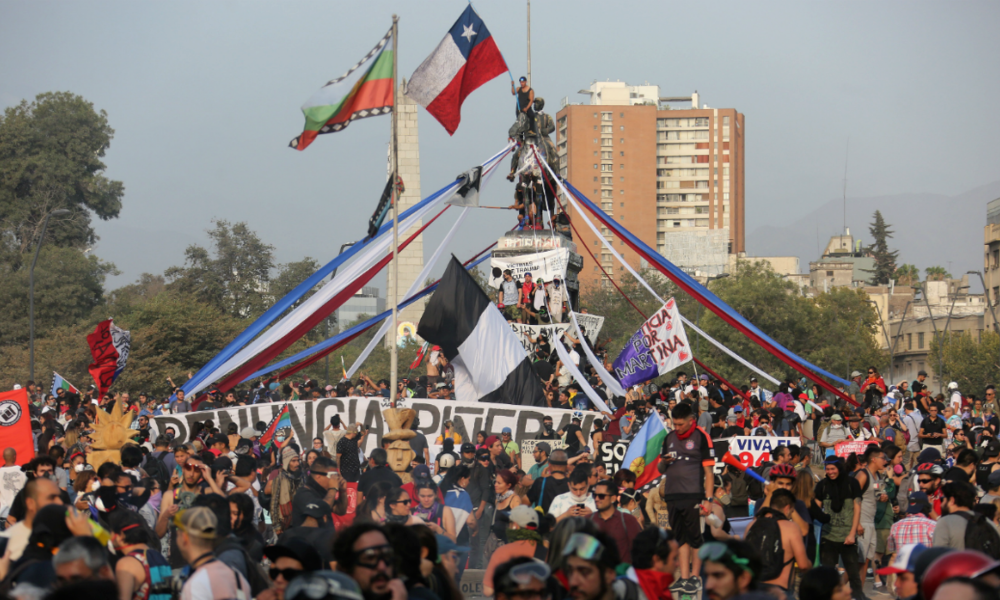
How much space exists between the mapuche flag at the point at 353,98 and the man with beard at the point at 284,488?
5574mm

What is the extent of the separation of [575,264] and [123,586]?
1848cm

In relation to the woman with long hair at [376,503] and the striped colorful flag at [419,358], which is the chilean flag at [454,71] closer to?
the striped colorful flag at [419,358]

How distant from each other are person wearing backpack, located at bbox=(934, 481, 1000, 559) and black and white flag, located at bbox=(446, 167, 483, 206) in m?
11.7

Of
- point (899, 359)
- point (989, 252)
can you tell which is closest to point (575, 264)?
point (989, 252)

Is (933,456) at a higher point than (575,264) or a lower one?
lower

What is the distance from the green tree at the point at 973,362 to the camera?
5644 cm

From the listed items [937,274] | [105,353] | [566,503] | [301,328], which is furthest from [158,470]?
[937,274]

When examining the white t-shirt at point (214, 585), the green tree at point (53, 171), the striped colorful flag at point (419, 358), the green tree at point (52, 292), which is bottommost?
the white t-shirt at point (214, 585)

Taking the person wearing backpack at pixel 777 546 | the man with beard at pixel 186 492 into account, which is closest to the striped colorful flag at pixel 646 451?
the person wearing backpack at pixel 777 546

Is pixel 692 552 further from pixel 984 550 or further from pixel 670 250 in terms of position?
pixel 670 250

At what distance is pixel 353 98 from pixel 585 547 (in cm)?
1077

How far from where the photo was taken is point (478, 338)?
686 inches

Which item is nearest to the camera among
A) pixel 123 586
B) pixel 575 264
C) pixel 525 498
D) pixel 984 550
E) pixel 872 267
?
pixel 123 586

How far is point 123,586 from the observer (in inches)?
224
